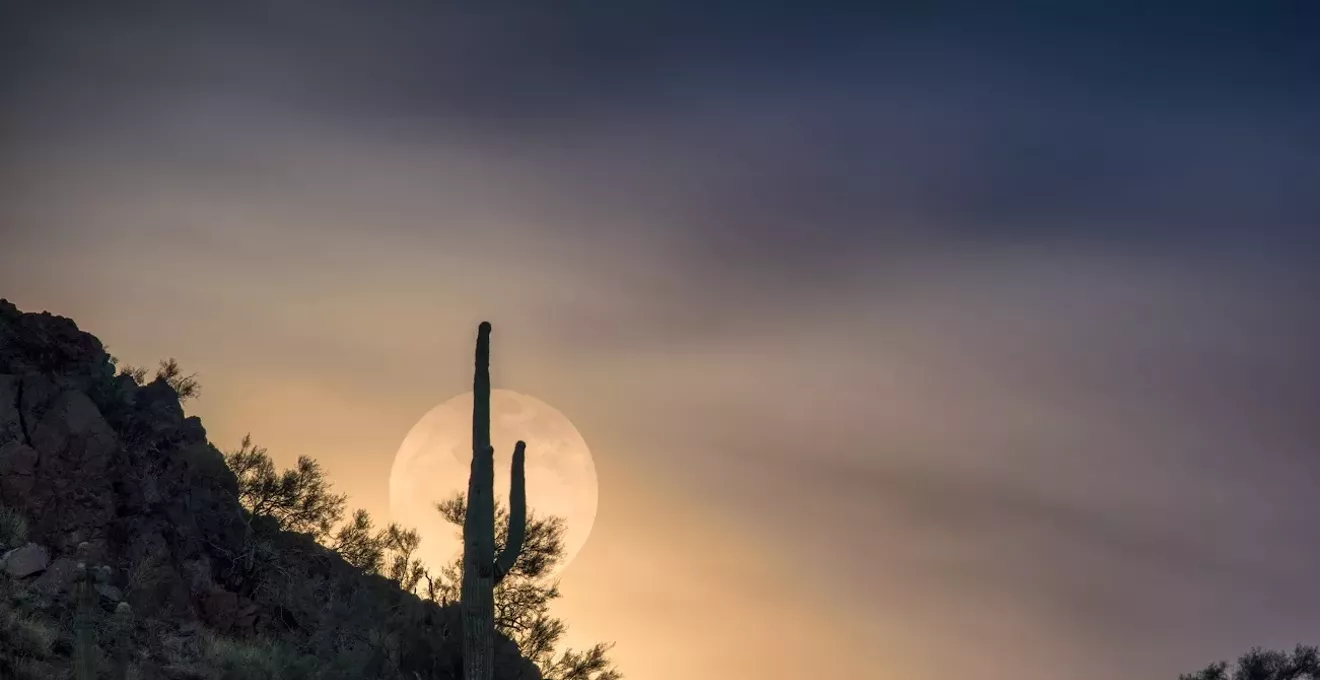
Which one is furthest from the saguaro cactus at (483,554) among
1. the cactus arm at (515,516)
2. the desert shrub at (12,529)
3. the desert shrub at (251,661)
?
the desert shrub at (12,529)

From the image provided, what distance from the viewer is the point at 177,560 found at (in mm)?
32406

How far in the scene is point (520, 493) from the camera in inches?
1174

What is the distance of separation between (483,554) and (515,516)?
1.22m

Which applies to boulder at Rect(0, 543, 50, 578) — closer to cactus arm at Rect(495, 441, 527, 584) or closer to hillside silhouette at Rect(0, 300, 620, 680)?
hillside silhouette at Rect(0, 300, 620, 680)

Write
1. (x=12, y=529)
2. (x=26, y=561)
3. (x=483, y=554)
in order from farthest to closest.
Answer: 1. (x=483, y=554)
2. (x=12, y=529)
3. (x=26, y=561)

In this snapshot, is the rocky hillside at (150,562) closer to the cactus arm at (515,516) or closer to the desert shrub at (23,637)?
the desert shrub at (23,637)

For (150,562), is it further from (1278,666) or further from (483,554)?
(1278,666)

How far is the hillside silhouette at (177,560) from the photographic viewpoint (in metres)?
28.2

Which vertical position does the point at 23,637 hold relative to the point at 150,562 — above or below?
below

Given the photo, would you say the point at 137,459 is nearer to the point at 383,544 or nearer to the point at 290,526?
the point at 290,526

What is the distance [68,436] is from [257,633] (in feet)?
22.3

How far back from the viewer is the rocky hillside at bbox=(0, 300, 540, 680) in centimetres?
2800

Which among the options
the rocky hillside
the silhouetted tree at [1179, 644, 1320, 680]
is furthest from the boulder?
the silhouetted tree at [1179, 644, 1320, 680]

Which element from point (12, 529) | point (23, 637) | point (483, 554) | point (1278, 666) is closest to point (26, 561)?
point (12, 529)
